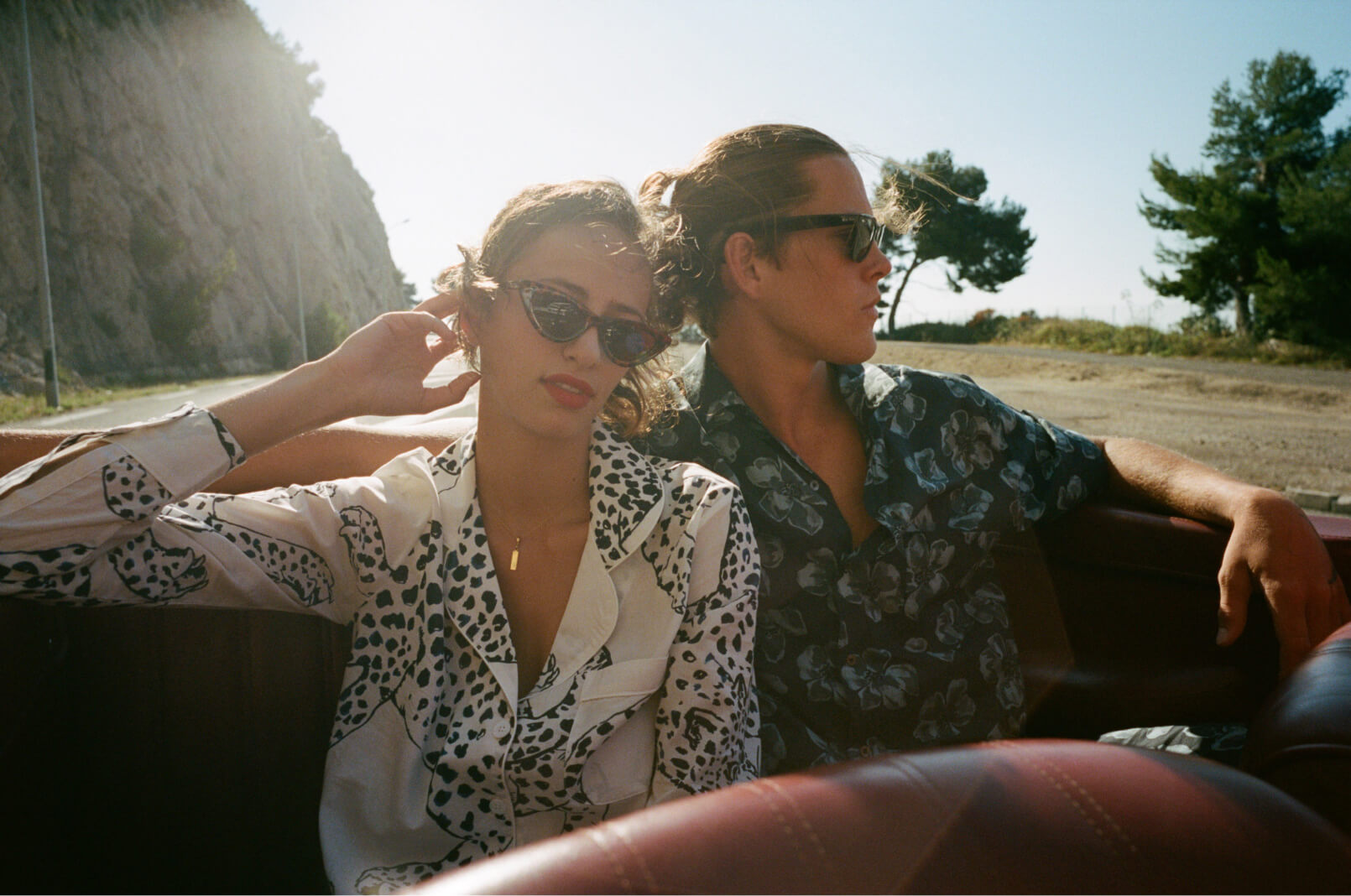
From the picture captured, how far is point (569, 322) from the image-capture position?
73.5 inches

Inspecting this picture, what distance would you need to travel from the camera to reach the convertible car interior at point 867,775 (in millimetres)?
679

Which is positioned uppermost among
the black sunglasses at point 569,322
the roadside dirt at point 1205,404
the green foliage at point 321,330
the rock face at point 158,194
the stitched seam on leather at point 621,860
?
the rock face at point 158,194

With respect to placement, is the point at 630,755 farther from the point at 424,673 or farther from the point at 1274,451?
the point at 1274,451

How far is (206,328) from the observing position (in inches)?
1276

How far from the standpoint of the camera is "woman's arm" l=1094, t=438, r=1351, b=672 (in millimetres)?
1872

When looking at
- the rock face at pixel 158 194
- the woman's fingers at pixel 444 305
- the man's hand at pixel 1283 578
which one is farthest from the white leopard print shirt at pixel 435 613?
the rock face at pixel 158 194

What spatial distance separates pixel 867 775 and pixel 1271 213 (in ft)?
103

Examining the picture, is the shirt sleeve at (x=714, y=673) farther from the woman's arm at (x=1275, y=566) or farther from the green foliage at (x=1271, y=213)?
the green foliage at (x=1271, y=213)

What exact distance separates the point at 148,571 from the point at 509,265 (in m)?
0.92

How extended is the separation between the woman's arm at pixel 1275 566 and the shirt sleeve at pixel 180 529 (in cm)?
181

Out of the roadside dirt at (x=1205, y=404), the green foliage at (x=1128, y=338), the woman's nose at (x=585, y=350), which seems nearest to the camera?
the woman's nose at (x=585, y=350)

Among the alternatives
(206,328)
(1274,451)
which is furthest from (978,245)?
(1274,451)

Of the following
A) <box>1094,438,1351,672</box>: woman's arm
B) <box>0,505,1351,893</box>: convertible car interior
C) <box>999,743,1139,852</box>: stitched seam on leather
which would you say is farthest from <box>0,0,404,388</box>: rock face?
<box>999,743,1139,852</box>: stitched seam on leather

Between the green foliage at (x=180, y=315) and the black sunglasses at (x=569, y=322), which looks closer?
the black sunglasses at (x=569, y=322)
